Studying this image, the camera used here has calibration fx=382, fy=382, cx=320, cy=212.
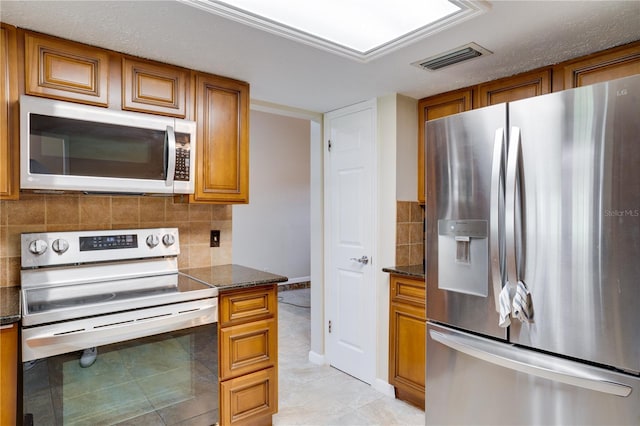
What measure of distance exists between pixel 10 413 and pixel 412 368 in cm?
206

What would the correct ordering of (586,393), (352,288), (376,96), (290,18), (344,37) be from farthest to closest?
(352,288)
(376,96)
(344,37)
(290,18)
(586,393)

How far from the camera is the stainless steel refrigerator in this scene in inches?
52.3

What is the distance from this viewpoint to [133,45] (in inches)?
74.9

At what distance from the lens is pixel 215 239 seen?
2.59 m

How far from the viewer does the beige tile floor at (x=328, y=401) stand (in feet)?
7.75

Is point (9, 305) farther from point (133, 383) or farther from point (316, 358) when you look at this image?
point (316, 358)

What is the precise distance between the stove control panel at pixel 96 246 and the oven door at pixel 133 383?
61 cm

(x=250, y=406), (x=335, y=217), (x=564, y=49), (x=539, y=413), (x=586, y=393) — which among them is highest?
(x=564, y=49)

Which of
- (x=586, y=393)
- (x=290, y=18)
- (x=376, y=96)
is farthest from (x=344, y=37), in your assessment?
(x=586, y=393)

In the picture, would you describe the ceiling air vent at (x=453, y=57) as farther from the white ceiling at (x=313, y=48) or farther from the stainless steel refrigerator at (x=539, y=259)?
the stainless steel refrigerator at (x=539, y=259)

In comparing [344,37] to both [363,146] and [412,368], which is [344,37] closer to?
[363,146]

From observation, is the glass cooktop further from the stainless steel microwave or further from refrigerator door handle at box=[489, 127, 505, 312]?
refrigerator door handle at box=[489, 127, 505, 312]

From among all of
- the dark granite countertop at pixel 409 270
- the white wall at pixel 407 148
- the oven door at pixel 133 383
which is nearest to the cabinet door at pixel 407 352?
the dark granite countertop at pixel 409 270

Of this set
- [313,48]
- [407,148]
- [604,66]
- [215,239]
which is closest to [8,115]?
[215,239]
